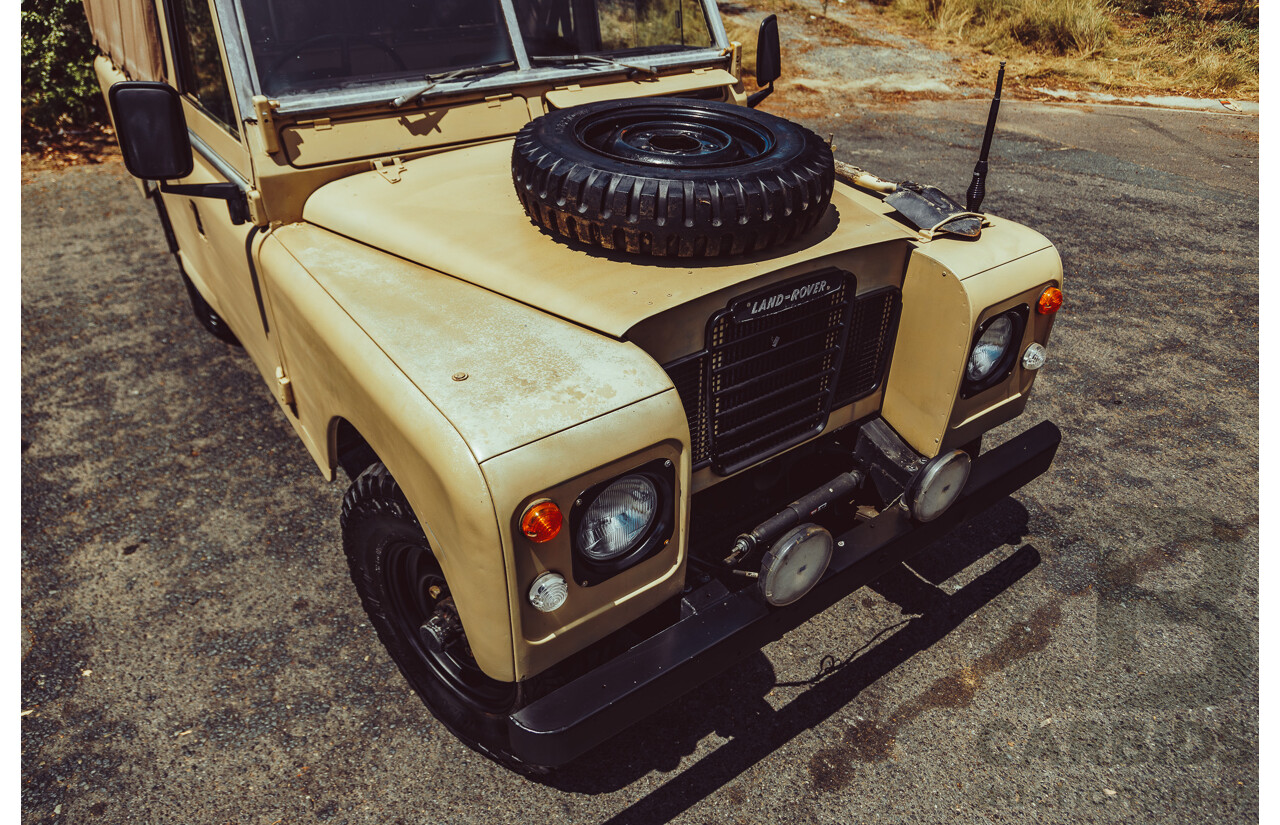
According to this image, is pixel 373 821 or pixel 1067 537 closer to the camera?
pixel 373 821

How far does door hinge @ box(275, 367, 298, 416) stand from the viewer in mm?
3064

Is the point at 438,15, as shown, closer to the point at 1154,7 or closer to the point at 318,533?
the point at 318,533

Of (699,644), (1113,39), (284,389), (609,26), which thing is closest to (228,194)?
(284,389)

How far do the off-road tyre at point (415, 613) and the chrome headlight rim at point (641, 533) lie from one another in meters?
0.69

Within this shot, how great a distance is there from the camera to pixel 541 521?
180 cm

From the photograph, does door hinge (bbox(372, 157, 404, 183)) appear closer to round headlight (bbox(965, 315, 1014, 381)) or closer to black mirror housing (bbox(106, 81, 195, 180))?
black mirror housing (bbox(106, 81, 195, 180))

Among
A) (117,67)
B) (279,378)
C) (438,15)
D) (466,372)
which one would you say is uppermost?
(438,15)

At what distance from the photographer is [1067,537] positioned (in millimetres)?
3727

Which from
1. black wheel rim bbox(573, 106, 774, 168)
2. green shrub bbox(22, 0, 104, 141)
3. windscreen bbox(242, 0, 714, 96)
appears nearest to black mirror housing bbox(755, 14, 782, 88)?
windscreen bbox(242, 0, 714, 96)

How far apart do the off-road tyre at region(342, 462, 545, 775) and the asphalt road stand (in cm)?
15

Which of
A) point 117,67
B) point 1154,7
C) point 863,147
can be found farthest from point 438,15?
point 1154,7

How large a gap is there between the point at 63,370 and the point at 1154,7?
59.8ft

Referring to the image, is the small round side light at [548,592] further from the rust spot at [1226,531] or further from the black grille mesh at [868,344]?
the rust spot at [1226,531]

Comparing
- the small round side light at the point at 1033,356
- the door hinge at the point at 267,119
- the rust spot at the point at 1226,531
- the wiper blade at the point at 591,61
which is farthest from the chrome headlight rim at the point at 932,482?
the door hinge at the point at 267,119
